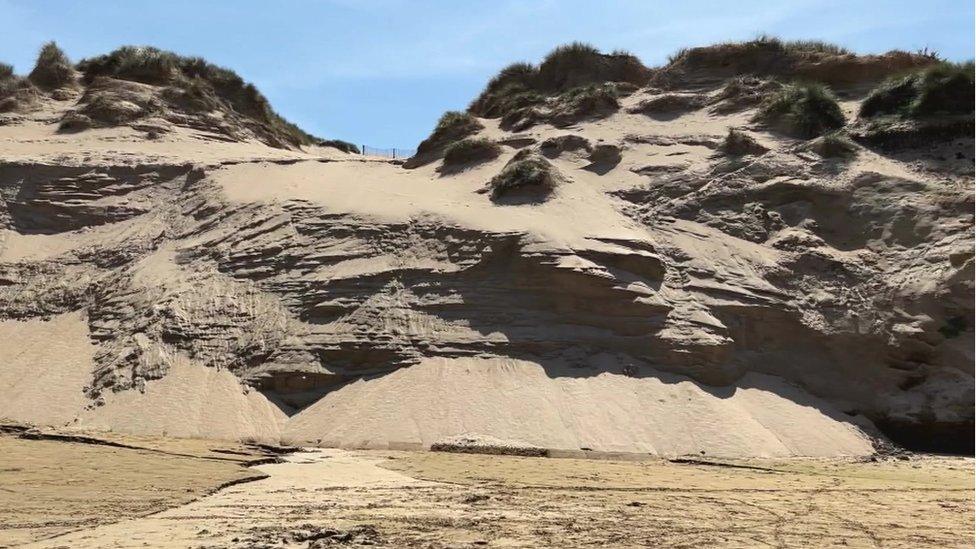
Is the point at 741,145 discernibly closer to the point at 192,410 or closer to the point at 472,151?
the point at 472,151

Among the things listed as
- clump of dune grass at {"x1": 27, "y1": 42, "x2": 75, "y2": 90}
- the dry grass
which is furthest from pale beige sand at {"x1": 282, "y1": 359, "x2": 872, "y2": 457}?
clump of dune grass at {"x1": 27, "y1": 42, "x2": 75, "y2": 90}

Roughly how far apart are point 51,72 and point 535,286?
1792 cm

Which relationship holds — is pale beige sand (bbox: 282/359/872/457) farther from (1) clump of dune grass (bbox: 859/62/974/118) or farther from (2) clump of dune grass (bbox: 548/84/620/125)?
(2) clump of dune grass (bbox: 548/84/620/125)

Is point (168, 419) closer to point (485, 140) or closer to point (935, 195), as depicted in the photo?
point (485, 140)

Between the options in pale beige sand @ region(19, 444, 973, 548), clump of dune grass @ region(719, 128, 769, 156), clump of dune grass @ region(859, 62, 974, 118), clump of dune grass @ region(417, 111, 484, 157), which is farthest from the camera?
clump of dune grass @ region(417, 111, 484, 157)

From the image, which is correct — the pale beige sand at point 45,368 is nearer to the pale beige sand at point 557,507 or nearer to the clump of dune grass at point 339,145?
the pale beige sand at point 557,507

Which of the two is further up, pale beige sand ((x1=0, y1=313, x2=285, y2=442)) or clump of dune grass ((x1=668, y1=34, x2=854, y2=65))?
clump of dune grass ((x1=668, y1=34, x2=854, y2=65))

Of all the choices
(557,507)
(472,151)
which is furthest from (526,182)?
(557,507)

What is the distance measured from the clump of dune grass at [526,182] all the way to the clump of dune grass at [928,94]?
821 cm

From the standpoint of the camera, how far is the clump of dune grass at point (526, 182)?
67.6ft

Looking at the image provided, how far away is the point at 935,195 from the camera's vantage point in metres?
19.9

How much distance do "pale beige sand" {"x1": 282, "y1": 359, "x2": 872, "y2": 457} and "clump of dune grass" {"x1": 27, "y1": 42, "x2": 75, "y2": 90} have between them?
17.1 meters

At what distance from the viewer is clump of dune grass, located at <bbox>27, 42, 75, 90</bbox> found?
27.8 m

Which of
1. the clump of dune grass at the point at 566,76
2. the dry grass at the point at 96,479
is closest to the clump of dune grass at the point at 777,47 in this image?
the clump of dune grass at the point at 566,76
